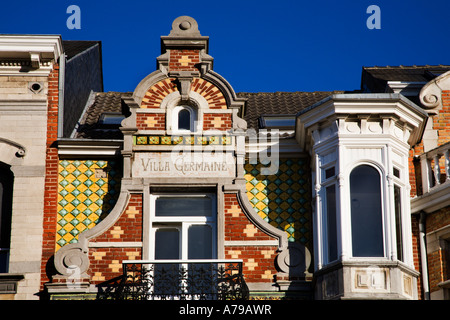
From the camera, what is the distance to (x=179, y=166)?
21.4 meters

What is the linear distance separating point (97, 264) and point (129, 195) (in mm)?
1539

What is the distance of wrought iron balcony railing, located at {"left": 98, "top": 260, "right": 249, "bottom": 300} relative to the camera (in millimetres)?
19547

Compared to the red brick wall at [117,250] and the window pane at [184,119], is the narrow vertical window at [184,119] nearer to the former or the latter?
the window pane at [184,119]

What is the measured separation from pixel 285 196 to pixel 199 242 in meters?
2.01

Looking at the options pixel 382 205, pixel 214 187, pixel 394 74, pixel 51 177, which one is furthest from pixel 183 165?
pixel 394 74

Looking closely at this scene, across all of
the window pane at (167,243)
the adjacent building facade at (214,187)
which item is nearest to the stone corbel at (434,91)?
the adjacent building facade at (214,187)

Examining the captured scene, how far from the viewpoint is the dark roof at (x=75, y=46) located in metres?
25.5

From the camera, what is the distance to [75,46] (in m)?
27.7

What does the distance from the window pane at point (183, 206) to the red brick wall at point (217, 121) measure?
58.5 inches

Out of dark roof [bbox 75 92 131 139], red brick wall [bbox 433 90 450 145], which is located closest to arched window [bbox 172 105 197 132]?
dark roof [bbox 75 92 131 139]

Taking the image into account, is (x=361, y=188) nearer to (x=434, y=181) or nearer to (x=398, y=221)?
(x=398, y=221)

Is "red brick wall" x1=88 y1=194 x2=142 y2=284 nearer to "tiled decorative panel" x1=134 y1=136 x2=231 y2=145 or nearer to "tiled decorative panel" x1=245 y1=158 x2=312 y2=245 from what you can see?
"tiled decorative panel" x1=134 y1=136 x2=231 y2=145
